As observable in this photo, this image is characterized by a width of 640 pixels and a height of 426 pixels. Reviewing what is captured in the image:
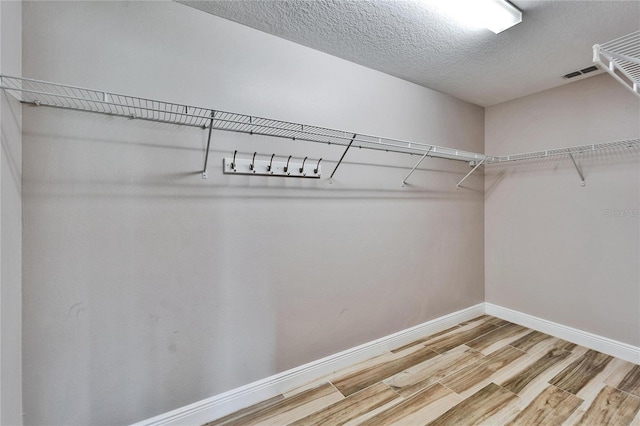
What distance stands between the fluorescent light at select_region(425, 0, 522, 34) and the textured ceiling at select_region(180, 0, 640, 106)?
25 mm

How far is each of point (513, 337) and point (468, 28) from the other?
2.41m

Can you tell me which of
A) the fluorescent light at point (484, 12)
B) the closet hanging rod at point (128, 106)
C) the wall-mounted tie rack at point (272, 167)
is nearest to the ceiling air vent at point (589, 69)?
Answer: the fluorescent light at point (484, 12)

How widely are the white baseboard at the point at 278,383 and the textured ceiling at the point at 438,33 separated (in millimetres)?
2050

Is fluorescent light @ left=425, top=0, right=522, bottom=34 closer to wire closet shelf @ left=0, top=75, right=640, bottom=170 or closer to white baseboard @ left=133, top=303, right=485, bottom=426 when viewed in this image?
wire closet shelf @ left=0, top=75, right=640, bottom=170

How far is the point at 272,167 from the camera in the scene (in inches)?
62.3

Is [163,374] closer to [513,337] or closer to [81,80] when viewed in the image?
[81,80]

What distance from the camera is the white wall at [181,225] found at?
44.3 inches

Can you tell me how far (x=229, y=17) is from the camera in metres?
1.44

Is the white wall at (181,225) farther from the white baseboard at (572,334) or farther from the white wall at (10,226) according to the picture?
the white baseboard at (572,334)

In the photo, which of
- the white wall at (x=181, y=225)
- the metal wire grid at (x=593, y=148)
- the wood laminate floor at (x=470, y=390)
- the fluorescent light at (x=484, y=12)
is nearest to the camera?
the white wall at (x=181, y=225)

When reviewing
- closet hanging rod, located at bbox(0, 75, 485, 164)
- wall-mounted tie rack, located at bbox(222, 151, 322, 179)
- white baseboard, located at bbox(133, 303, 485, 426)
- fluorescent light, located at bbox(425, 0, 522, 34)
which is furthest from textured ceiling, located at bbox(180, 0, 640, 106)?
white baseboard, located at bbox(133, 303, 485, 426)

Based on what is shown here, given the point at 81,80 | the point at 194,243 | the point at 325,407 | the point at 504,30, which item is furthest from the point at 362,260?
the point at 81,80

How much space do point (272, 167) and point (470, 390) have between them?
183 centimetres

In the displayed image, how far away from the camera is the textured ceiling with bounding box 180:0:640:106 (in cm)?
137
